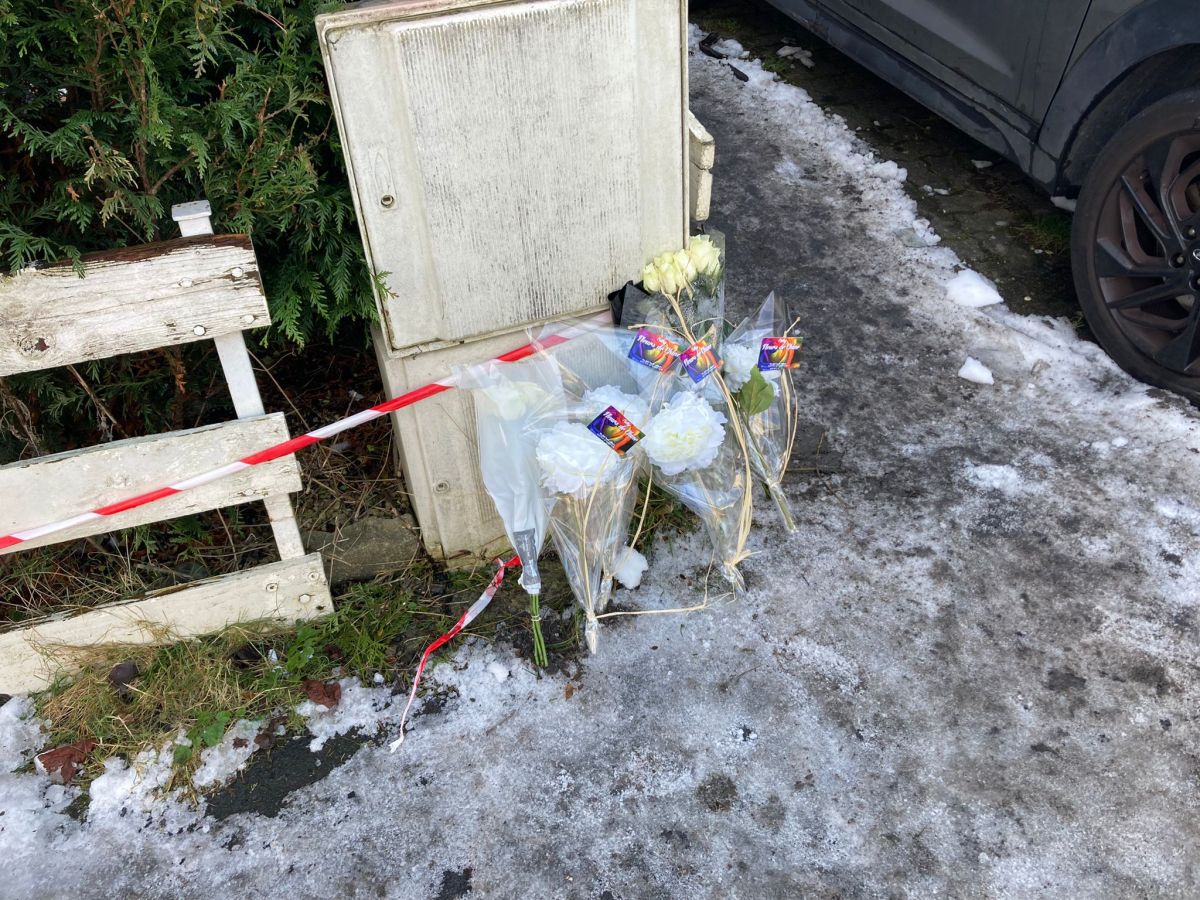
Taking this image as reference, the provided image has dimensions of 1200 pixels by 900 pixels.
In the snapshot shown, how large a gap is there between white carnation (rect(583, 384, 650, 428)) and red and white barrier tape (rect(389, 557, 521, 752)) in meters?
0.50

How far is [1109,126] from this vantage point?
3.55 metres

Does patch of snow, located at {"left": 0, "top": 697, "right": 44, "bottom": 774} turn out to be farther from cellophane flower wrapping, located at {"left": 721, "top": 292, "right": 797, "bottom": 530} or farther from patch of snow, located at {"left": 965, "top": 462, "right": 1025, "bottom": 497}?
patch of snow, located at {"left": 965, "top": 462, "right": 1025, "bottom": 497}

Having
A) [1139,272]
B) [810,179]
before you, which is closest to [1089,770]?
[1139,272]

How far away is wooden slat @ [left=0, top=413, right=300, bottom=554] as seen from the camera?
8.04 feet

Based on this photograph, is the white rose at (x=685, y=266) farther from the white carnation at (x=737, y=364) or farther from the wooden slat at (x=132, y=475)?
the wooden slat at (x=132, y=475)

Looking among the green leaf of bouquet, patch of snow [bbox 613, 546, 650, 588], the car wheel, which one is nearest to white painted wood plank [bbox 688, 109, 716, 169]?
the green leaf of bouquet

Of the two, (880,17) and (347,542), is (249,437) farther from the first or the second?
(880,17)

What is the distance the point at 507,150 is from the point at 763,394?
933mm

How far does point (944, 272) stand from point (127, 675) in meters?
3.39

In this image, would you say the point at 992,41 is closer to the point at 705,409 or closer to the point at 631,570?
the point at 705,409

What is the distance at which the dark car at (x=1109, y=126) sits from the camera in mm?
3225

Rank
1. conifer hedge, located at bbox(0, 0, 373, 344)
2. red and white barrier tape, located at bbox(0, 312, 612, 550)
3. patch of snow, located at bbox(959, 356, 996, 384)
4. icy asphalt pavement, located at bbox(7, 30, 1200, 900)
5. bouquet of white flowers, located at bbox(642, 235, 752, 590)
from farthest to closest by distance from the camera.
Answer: patch of snow, located at bbox(959, 356, 996, 384) < bouquet of white flowers, located at bbox(642, 235, 752, 590) < red and white barrier tape, located at bbox(0, 312, 612, 550) < icy asphalt pavement, located at bbox(7, 30, 1200, 900) < conifer hedge, located at bbox(0, 0, 373, 344)

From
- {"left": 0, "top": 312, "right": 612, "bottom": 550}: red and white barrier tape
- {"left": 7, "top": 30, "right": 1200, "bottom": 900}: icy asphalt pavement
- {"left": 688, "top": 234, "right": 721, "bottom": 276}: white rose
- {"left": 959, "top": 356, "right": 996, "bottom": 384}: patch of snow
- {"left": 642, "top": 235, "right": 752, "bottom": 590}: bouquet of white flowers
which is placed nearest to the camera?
{"left": 7, "top": 30, "right": 1200, "bottom": 900}: icy asphalt pavement

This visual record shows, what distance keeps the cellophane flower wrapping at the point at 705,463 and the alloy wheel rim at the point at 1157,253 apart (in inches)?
65.0
